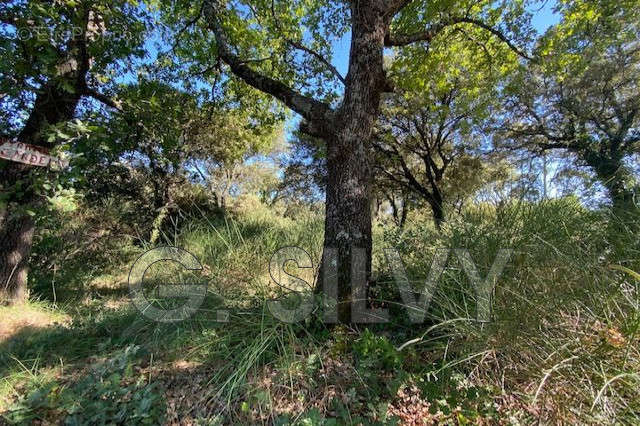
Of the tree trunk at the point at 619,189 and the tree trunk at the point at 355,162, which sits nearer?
the tree trunk at the point at 355,162

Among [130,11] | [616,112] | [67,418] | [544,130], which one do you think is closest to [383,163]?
[544,130]

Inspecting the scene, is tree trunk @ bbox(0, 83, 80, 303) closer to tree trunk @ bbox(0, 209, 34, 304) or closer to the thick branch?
tree trunk @ bbox(0, 209, 34, 304)

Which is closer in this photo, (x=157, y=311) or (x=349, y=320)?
(x=349, y=320)

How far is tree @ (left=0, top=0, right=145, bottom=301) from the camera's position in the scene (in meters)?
2.38

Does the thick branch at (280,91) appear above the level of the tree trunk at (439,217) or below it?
above

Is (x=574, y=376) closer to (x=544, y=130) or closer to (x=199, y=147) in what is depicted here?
(x=199, y=147)

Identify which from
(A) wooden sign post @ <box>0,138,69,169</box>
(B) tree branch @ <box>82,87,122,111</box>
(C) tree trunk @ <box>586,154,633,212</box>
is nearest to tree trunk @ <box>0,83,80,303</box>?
(B) tree branch @ <box>82,87,122,111</box>

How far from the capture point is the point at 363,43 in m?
2.38

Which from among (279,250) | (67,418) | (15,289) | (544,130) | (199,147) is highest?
(544,130)

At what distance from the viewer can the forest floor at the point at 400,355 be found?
1.38m

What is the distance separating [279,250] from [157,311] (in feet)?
4.13

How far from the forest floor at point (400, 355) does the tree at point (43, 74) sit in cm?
125

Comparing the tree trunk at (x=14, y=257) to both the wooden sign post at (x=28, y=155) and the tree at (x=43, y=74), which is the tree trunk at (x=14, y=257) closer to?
the tree at (x=43, y=74)

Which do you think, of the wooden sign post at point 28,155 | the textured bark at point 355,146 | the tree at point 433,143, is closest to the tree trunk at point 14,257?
the wooden sign post at point 28,155
